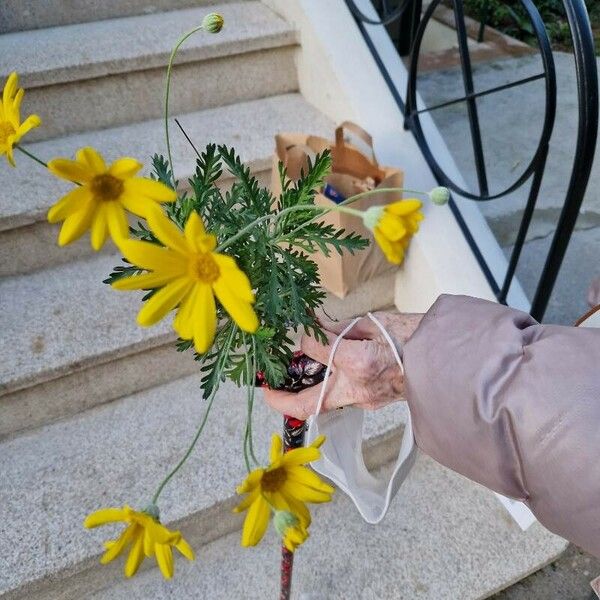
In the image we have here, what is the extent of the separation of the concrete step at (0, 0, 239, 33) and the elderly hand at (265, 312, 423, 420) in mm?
1562

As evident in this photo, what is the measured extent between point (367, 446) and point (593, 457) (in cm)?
82

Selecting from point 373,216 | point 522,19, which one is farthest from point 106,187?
point 522,19

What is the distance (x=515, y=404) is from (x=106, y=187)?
1.57 feet

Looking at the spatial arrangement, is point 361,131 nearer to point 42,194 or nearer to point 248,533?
point 42,194

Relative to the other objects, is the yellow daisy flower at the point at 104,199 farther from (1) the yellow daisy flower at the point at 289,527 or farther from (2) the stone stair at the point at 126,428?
(2) the stone stair at the point at 126,428

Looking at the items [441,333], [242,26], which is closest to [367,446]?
[441,333]

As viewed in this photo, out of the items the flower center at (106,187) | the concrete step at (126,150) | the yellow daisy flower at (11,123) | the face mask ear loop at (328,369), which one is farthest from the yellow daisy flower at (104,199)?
the concrete step at (126,150)

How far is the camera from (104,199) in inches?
19.3

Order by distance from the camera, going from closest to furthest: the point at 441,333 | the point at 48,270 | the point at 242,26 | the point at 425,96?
the point at 441,333
the point at 48,270
the point at 242,26
the point at 425,96

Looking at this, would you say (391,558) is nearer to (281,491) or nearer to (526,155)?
(281,491)

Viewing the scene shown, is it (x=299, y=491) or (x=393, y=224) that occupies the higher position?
(x=393, y=224)

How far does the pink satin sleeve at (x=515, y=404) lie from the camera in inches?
25.4

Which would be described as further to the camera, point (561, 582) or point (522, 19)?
point (522, 19)

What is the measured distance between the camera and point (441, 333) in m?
0.76
